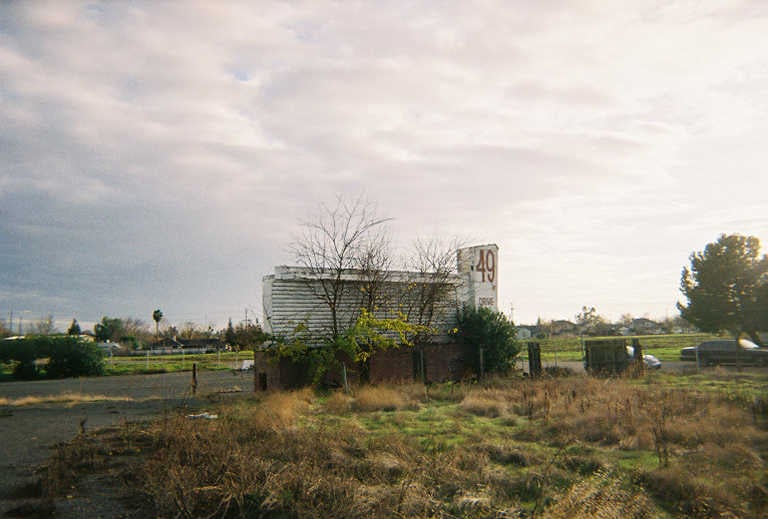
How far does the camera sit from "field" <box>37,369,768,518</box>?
6.47 metres

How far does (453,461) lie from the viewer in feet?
27.4

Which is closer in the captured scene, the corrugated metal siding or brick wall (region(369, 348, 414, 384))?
the corrugated metal siding

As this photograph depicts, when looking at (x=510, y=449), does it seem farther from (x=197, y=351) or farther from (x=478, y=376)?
(x=197, y=351)

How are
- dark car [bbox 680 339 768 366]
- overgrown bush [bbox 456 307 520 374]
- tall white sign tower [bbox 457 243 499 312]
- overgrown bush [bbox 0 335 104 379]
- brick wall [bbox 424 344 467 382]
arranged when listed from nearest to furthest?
brick wall [bbox 424 344 467 382] → overgrown bush [bbox 456 307 520 374] → tall white sign tower [bbox 457 243 499 312] → dark car [bbox 680 339 768 366] → overgrown bush [bbox 0 335 104 379]

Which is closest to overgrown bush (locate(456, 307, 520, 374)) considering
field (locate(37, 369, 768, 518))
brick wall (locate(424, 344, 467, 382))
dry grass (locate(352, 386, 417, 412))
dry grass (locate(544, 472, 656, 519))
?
brick wall (locate(424, 344, 467, 382))

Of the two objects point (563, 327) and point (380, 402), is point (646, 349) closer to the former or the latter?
point (380, 402)

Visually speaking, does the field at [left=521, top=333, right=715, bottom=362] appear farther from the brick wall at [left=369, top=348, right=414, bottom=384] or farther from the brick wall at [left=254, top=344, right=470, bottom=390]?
the brick wall at [left=369, top=348, right=414, bottom=384]

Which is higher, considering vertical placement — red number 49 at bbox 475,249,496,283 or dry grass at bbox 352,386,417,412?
red number 49 at bbox 475,249,496,283

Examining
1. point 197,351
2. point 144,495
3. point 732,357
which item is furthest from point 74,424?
point 197,351

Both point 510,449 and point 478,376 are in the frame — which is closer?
point 510,449

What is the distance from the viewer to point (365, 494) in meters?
6.75

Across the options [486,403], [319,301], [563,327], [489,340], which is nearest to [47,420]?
[319,301]

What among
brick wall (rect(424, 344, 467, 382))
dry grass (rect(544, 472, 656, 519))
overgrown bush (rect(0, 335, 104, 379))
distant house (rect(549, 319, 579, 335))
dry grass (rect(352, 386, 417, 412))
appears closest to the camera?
dry grass (rect(544, 472, 656, 519))

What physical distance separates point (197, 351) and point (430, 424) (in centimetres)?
6660
